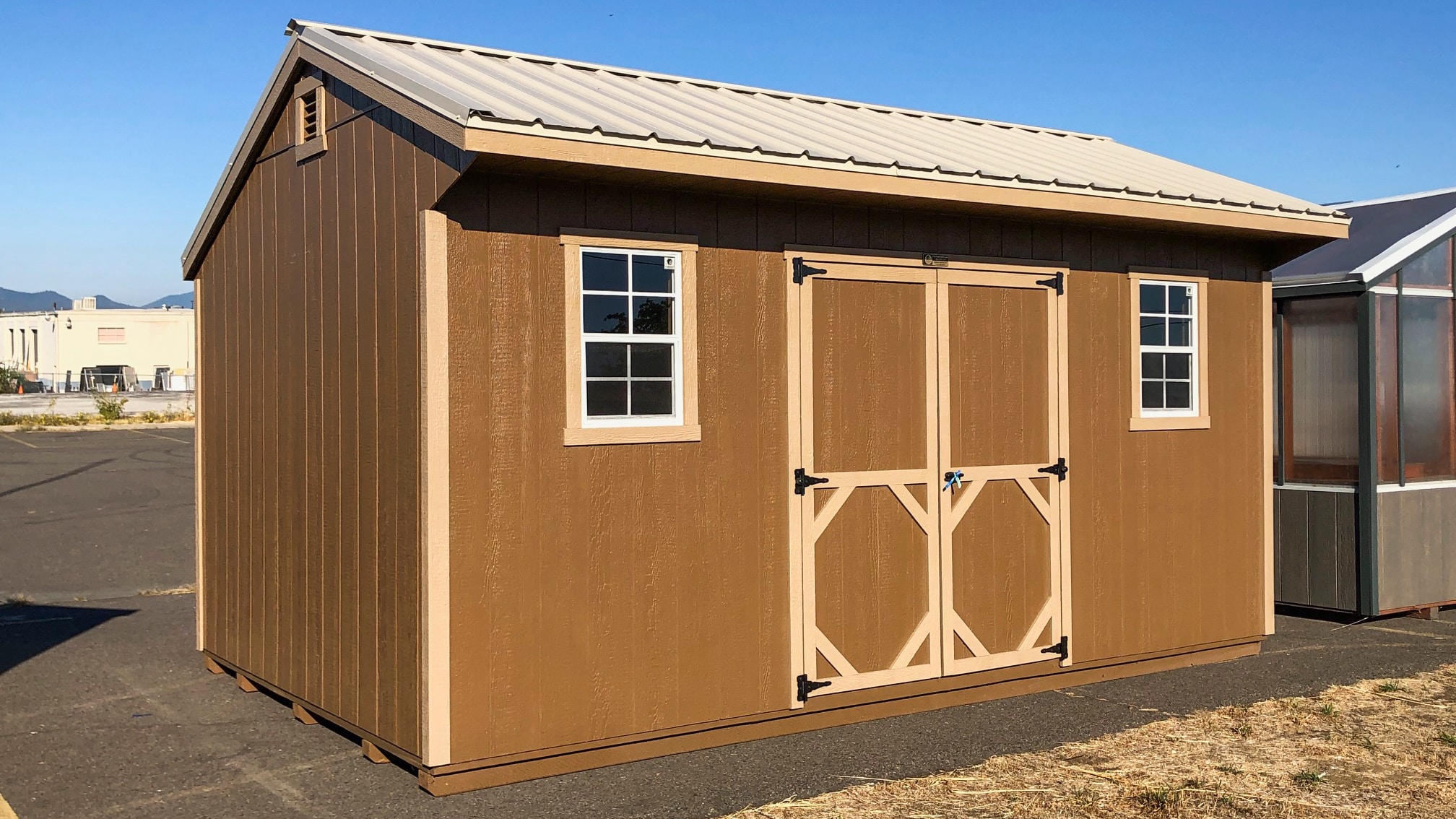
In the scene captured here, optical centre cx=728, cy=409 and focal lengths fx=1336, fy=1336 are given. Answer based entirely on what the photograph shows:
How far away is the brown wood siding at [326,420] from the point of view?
20.9 feet

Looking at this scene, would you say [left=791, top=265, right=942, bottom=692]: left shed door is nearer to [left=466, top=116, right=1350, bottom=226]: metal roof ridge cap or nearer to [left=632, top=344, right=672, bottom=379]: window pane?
[left=466, top=116, right=1350, bottom=226]: metal roof ridge cap

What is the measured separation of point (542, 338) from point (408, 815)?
2.26m

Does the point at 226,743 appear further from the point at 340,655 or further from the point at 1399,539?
the point at 1399,539

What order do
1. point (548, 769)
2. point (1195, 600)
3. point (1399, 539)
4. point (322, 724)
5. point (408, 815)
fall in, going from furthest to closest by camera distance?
point (1399, 539) → point (1195, 600) → point (322, 724) → point (548, 769) → point (408, 815)

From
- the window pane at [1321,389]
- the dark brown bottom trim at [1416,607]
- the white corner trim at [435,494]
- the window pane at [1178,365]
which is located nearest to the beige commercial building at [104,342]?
the window pane at [1321,389]

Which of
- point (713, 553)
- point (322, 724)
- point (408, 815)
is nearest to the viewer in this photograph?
point (408, 815)

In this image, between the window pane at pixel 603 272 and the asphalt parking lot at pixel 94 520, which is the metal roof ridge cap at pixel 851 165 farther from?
the asphalt parking lot at pixel 94 520

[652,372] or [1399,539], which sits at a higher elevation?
[652,372]

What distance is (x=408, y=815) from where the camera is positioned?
5.79 meters

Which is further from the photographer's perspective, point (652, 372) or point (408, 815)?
point (652, 372)

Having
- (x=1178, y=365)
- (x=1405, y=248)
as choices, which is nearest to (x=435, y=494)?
(x=1178, y=365)

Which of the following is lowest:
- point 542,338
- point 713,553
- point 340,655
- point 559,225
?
point 340,655

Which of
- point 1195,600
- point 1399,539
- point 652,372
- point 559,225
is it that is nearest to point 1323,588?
point 1399,539

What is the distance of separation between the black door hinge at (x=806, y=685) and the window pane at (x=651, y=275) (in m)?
2.21
